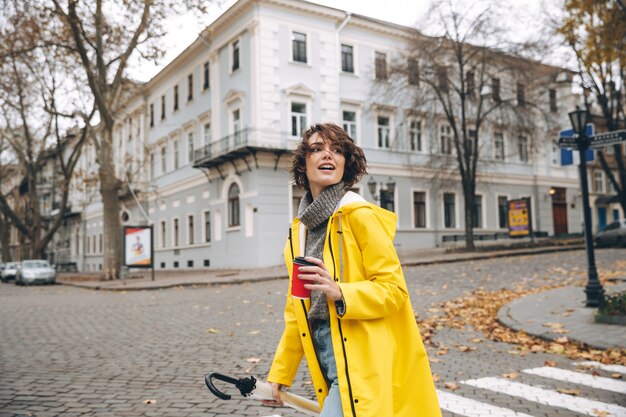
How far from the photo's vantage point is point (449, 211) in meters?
35.4

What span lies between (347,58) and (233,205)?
410 inches

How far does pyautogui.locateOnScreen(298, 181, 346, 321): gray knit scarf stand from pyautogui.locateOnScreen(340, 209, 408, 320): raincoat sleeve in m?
0.16

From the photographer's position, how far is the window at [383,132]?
3297 cm

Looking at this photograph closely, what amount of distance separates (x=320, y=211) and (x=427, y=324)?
Result: 25.2 feet

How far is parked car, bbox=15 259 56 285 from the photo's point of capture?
31.0 meters

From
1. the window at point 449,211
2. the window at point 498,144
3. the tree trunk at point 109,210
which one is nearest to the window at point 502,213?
the window at point 498,144

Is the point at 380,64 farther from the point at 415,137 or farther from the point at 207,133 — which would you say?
the point at 207,133

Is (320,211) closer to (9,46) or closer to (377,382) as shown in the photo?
(377,382)

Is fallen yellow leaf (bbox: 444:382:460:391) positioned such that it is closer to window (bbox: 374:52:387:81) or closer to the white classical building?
the white classical building

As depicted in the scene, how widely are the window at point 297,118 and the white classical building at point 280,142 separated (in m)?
0.06

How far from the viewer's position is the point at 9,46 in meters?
26.2

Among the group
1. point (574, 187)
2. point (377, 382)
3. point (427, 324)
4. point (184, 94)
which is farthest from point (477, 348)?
point (574, 187)

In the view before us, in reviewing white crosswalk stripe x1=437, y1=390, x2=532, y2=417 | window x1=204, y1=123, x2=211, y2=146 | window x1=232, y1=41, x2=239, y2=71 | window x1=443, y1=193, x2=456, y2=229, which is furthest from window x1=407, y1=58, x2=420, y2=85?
white crosswalk stripe x1=437, y1=390, x2=532, y2=417

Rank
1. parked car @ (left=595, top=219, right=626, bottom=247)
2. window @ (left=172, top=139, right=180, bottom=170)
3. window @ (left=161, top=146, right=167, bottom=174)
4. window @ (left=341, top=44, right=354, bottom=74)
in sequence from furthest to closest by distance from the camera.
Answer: window @ (left=161, top=146, right=167, bottom=174), window @ (left=172, top=139, right=180, bottom=170), window @ (left=341, top=44, right=354, bottom=74), parked car @ (left=595, top=219, right=626, bottom=247)
